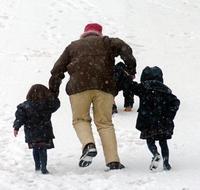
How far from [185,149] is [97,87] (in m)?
2.07

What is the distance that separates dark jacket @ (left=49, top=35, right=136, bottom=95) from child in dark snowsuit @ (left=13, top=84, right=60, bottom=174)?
0.37 m

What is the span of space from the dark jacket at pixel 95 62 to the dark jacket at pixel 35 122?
437mm

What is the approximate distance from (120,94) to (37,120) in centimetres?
527

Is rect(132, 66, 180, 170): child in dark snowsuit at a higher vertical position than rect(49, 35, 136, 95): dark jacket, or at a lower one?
lower

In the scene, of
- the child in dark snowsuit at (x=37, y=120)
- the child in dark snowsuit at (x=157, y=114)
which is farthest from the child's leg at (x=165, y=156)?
the child in dark snowsuit at (x=37, y=120)

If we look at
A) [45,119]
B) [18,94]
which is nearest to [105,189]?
[45,119]

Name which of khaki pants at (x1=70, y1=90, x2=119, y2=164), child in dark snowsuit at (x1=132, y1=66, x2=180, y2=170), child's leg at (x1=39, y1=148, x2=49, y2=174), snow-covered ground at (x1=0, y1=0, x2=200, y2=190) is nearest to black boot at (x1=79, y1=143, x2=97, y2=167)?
snow-covered ground at (x1=0, y1=0, x2=200, y2=190)

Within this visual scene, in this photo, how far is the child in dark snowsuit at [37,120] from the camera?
7.77 meters

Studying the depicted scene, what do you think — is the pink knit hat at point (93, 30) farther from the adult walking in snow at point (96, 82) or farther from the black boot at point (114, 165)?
the black boot at point (114, 165)

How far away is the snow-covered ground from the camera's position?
7340 mm

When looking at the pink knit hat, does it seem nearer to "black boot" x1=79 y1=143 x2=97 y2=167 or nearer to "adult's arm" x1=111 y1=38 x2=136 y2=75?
"adult's arm" x1=111 y1=38 x2=136 y2=75

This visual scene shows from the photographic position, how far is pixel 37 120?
7.79 m

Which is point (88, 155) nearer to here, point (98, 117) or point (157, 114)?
point (98, 117)

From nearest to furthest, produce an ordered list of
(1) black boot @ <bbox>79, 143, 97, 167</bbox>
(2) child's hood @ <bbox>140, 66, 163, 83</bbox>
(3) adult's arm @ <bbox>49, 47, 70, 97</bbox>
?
(1) black boot @ <bbox>79, 143, 97, 167</bbox>, (2) child's hood @ <bbox>140, 66, 163, 83</bbox>, (3) adult's arm @ <bbox>49, 47, 70, 97</bbox>
